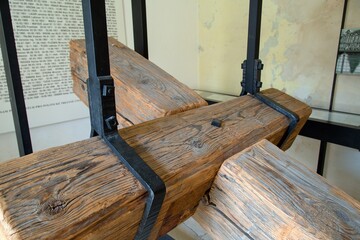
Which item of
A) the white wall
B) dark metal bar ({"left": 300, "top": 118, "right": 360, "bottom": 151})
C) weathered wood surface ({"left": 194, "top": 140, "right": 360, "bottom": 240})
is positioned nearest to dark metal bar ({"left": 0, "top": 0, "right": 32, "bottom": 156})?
weathered wood surface ({"left": 194, "top": 140, "right": 360, "bottom": 240})

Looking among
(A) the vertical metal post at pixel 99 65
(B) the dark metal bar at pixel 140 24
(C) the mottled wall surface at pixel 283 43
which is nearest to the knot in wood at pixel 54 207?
(A) the vertical metal post at pixel 99 65

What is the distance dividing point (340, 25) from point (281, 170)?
1.34 meters

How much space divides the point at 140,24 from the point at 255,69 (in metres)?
0.47

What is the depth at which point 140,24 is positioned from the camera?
3.18 feet

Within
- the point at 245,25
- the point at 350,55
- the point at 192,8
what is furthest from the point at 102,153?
the point at 192,8

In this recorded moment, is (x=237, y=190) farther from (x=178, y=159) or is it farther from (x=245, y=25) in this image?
(x=245, y=25)

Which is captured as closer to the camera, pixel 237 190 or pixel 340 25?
pixel 237 190

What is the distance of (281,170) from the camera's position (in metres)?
0.47

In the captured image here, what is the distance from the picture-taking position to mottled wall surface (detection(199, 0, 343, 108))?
4.99 ft

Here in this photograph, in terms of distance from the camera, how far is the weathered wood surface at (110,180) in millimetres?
291

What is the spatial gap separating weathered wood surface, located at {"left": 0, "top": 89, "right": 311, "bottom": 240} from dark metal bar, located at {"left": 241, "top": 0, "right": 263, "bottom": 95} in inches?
8.9

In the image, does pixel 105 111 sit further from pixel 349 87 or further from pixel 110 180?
pixel 349 87

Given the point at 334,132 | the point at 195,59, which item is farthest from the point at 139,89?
the point at 195,59

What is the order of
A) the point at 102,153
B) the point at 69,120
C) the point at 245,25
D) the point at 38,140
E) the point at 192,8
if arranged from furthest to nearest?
the point at 192,8
the point at 245,25
the point at 69,120
the point at 38,140
the point at 102,153
